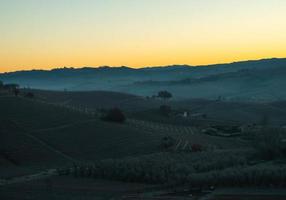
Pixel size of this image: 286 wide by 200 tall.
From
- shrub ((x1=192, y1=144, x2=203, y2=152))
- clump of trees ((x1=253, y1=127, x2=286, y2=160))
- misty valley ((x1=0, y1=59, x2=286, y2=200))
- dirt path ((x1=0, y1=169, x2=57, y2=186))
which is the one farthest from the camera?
shrub ((x1=192, y1=144, x2=203, y2=152))

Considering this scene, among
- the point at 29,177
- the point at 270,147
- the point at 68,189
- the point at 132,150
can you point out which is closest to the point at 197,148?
the point at 132,150

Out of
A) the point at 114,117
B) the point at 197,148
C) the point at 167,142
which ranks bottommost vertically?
the point at 197,148

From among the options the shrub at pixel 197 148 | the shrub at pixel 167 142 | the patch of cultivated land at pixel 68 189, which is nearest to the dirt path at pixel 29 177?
the patch of cultivated land at pixel 68 189

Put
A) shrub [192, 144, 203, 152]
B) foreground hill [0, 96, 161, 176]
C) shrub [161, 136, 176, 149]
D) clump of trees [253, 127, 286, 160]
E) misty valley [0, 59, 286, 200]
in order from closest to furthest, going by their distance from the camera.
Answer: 1. misty valley [0, 59, 286, 200]
2. clump of trees [253, 127, 286, 160]
3. foreground hill [0, 96, 161, 176]
4. shrub [192, 144, 203, 152]
5. shrub [161, 136, 176, 149]

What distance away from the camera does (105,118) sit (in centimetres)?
8444

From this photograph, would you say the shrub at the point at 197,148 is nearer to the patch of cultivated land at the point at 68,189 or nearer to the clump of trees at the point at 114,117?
the patch of cultivated land at the point at 68,189

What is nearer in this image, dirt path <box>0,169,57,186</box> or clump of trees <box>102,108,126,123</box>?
dirt path <box>0,169,57,186</box>

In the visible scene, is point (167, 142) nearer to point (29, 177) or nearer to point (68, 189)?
point (29, 177)

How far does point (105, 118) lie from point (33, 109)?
30.1 ft

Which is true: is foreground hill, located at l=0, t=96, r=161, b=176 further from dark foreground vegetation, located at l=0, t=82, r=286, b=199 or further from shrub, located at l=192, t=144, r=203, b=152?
shrub, located at l=192, t=144, r=203, b=152

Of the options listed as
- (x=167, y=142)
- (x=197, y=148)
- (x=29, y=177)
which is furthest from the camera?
(x=167, y=142)

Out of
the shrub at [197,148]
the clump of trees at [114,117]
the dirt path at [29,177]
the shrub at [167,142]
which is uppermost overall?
the clump of trees at [114,117]

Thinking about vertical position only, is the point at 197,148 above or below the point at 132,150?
above

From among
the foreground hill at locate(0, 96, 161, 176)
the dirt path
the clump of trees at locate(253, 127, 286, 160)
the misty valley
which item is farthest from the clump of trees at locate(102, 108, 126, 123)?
the dirt path
